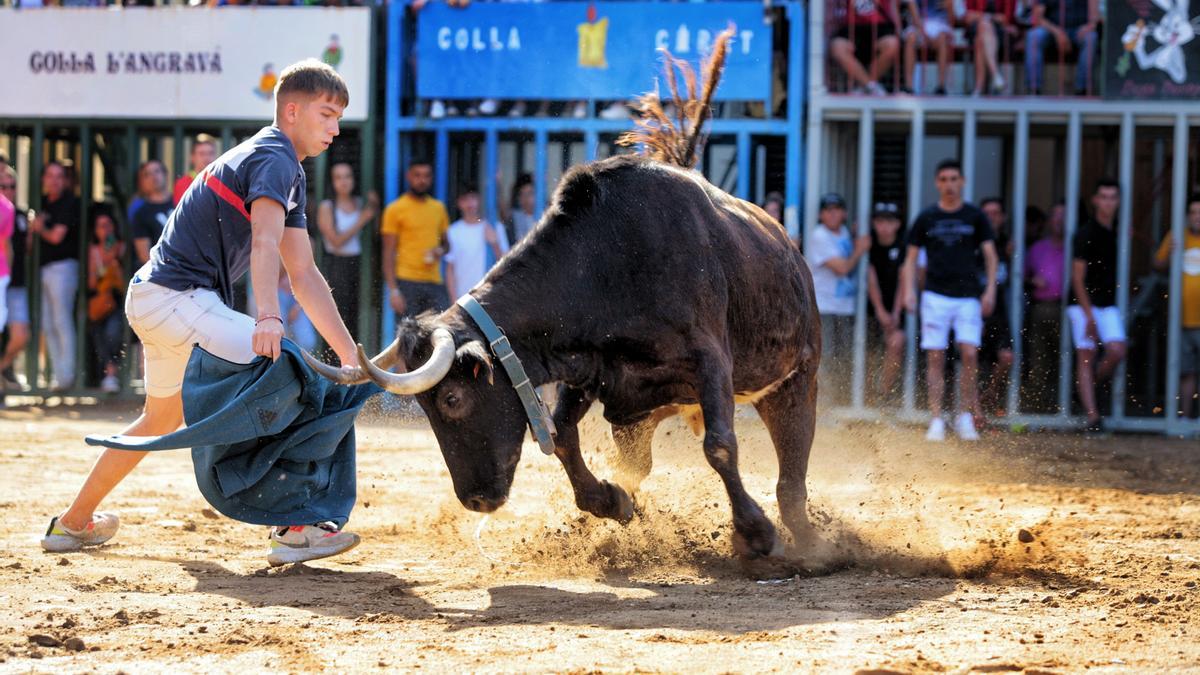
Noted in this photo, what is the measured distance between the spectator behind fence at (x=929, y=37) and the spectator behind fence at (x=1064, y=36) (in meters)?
0.61

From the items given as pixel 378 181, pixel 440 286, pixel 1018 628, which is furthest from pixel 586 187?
pixel 378 181

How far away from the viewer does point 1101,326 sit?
1083 centimetres

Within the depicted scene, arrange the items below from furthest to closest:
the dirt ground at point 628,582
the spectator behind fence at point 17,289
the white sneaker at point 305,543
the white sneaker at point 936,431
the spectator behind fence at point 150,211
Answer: the spectator behind fence at point 17,289
the spectator behind fence at point 150,211
the white sneaker at point 936,431
the white sneaker at point 305,543
the dirt ground at point 628,582

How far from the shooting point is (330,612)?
15.7 ft

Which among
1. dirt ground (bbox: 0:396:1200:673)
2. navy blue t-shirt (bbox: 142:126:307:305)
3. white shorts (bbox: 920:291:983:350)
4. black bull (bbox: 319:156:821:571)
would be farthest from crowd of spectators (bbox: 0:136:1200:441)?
navy blue t-shirt (bbox: 142:126:307:305)

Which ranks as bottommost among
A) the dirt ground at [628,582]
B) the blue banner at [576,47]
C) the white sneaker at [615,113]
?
the dirt ground at [628,582]

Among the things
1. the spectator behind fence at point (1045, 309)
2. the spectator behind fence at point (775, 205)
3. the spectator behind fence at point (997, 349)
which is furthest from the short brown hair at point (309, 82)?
the spectator behind fence at point (1045, 309)

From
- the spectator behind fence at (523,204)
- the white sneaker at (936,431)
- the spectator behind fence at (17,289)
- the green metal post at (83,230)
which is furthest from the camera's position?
the green metal post at (83,230)

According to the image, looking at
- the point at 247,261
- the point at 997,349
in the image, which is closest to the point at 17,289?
the point at 247,261

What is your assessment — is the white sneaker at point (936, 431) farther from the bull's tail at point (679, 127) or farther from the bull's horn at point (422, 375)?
the bull's horn at point (422, 375)

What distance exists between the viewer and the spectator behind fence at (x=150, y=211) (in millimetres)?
11703

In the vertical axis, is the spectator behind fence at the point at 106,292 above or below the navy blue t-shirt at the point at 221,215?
below

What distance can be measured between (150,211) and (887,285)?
18.6 feet

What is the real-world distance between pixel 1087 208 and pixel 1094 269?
1.00 m
